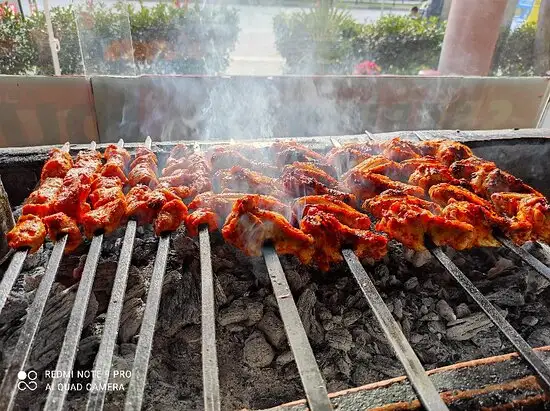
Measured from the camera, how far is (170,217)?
102 inches

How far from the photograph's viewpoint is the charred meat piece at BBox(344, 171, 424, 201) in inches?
122

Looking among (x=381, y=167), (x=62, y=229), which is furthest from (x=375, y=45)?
(x=62, y=229)

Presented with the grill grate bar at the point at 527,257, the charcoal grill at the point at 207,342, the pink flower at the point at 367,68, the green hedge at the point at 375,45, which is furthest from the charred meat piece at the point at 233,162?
the green hedge at the point at 375,45

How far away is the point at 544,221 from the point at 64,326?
3.08 metres

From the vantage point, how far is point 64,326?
2365mm

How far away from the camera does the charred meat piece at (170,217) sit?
254cm

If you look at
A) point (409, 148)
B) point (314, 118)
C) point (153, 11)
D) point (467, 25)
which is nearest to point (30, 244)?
point (409, 148)

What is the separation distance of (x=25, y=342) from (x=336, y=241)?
165 cm

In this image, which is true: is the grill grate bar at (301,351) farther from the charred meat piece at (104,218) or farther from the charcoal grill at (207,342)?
the charred meat piece at (104,218)

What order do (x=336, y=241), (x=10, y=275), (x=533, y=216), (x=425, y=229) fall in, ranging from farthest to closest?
(x=533, y=216) → (x=425, y=229) → (x=336, y=241) → (x=10, y=275)

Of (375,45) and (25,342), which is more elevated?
(25,342)

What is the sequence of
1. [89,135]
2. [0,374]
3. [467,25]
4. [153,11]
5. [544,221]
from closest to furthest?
[0,374]
[544,221]
[89,135]
[467,25]
[153,11]

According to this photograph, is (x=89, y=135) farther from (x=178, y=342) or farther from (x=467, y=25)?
(x=467, y=25)

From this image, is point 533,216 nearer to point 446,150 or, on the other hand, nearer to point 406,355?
point 446,150
